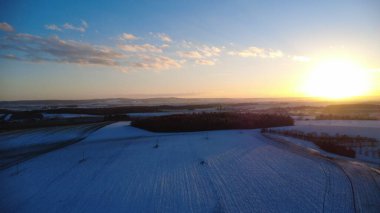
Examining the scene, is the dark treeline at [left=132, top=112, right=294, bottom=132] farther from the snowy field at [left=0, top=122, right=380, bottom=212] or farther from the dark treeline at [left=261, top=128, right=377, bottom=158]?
the snowy field at [left=0, top=122, right=380, bottom=212]

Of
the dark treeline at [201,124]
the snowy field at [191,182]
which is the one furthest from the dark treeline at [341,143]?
the dark treeline at [201,124]

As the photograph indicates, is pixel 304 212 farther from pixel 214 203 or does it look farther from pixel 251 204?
pixel 214 203

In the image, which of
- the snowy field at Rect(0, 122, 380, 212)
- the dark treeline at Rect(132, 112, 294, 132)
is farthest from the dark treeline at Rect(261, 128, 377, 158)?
the dark treeline at Rect(132, 112, 294, 132)

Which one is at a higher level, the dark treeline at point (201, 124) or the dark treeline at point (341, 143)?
the dark treeline at point (201, 124)

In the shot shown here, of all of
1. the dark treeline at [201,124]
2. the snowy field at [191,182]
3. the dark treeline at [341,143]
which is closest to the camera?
the snowy field at [191,182]

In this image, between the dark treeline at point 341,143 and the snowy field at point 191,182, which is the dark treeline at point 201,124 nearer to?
the dark treeline at point 341,143

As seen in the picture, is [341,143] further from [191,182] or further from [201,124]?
[191,182]

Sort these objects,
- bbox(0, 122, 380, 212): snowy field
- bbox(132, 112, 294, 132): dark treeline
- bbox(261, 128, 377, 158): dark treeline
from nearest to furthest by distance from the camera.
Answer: bbox(0, 122, 380, 212): snowy field
bbox(261, 128, 377, 158): dark treeline
bbox(132, 112, 294, 132): dark treeline

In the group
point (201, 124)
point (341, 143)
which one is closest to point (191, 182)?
point (341, 143)

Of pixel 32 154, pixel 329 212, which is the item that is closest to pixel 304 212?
pixel 329 212
